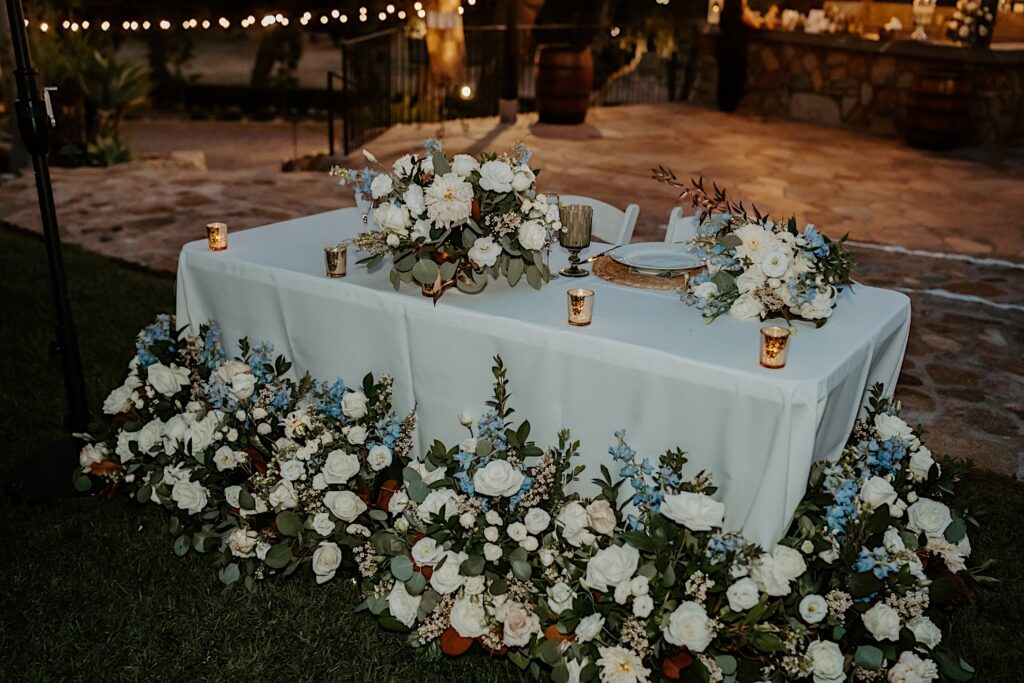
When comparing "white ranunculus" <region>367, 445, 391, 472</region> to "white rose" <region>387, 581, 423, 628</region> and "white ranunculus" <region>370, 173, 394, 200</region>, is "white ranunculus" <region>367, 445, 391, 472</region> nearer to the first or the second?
"white rose" <region>387, 581, 423, 628</region>

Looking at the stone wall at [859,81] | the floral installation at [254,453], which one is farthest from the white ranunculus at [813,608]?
the stone wall at [859,81]

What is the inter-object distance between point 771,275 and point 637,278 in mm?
496

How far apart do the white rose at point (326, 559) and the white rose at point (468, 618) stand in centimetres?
41

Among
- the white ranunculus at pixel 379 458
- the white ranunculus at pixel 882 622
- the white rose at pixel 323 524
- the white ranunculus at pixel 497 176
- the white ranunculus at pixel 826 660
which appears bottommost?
the white rose at pixel 323 524

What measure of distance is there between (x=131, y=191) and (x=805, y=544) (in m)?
6.67

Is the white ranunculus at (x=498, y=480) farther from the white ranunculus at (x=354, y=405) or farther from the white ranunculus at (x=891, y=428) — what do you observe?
the white ranunculus at (x=891, y=428)

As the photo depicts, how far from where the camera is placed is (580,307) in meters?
2.35

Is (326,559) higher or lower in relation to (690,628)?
lower

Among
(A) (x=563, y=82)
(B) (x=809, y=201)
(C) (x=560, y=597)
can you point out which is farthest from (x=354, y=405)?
(A) (x=563, y=82)

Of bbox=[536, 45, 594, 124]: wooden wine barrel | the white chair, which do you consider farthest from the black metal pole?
bbox=[536, 45, 594, 124]: wooden wine barrel

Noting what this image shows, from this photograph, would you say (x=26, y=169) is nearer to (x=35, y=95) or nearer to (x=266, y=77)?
(x=35, y=95)

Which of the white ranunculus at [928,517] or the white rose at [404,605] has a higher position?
the white ranunculus at [928,517]

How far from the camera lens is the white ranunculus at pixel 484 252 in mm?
2490

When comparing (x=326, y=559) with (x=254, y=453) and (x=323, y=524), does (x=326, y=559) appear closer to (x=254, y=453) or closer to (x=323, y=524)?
(x=323, y=524)
